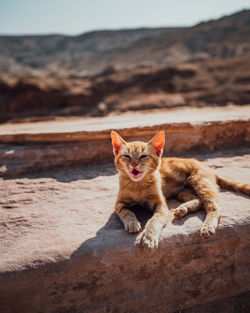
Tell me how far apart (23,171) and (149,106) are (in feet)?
33.3

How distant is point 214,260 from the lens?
2.30 metres

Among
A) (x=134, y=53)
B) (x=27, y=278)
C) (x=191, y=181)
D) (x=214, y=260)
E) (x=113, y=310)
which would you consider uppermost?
(x=134, y=53)

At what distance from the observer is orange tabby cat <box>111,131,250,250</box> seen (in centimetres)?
229

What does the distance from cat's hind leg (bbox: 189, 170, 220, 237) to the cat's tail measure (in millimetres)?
106

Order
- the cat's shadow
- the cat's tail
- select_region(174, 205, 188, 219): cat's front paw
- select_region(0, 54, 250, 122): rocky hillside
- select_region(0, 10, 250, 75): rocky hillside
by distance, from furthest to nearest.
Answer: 1. select_region(0, 10, 250, 75): rocky hillside
2. select_region(0, 54, 250, 122): rocky hillside
3. the cat's tail
4. select_region(174, 205, 188, 219): cat's front paw
5. the cat's shadow

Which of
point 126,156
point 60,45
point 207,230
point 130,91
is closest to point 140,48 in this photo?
point 130,91

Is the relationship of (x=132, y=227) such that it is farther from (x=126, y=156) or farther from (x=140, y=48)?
(x=140, y=48)

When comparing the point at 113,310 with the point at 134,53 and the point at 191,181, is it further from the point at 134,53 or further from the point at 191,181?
the point at 134,53

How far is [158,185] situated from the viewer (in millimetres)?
2670

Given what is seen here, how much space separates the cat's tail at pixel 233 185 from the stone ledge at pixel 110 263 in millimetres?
92

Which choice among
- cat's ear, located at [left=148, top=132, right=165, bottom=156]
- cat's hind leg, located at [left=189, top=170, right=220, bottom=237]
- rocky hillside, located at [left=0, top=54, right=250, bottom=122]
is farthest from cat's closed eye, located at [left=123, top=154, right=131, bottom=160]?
rocky hillside, located at [left=0, top=54, right=250, bottom=122]

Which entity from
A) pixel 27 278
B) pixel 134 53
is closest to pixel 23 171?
pixel 27 278

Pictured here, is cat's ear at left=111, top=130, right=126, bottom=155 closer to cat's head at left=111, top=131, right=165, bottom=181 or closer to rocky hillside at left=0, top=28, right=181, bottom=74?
cat's head at left=111, top=131, right=165, bottom=181

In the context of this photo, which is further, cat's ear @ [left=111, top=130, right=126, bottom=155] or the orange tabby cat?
cat's ear @ [left=111, top=130, right=126, bottom=155]
